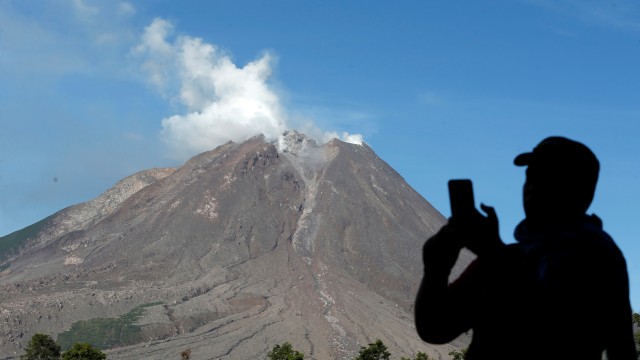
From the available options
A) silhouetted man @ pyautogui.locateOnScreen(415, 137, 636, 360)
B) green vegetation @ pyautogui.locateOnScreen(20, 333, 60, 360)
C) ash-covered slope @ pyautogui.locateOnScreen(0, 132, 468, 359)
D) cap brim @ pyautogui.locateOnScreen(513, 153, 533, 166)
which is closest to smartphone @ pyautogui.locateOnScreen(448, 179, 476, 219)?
silhouetted man @ pyautogui.locateOnScreen(415, 137, 636, 360)

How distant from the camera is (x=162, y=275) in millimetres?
184125

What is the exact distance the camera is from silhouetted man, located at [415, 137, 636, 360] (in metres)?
2.97

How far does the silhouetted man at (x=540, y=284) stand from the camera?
297cm

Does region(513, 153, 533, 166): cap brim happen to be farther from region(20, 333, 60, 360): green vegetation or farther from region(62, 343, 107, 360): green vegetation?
region(20, 333, 60, 360): green vegetation

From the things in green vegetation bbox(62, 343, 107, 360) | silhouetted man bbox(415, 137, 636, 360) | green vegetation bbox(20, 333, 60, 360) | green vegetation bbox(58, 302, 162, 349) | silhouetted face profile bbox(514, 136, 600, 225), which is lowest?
silhouetted man bbox(415, 137, 636, 360)

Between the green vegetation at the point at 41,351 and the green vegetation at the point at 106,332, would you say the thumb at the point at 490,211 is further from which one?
the green vegetation at the point at 106,332

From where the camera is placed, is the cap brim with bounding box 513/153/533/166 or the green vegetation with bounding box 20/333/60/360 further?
the green vegetation with bounding box 20/333/60/360

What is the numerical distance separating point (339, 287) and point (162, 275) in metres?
35.6

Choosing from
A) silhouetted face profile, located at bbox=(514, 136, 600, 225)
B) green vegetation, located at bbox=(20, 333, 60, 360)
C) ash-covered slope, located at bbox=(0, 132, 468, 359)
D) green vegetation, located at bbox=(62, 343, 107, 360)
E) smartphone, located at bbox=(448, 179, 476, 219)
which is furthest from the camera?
ash-covered slope, located at bbox=(0, 132, 468, 359)

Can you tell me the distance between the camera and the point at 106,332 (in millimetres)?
154625

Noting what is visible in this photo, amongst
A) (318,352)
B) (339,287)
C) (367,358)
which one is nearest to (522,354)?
(367,358)

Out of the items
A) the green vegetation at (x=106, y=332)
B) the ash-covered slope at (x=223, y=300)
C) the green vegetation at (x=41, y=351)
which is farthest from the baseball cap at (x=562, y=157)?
the green vegetation at (x=106, y=332)

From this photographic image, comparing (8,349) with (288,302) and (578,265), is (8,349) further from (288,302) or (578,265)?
(578,265)

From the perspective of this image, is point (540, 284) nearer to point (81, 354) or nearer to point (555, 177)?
point (555, 177)
